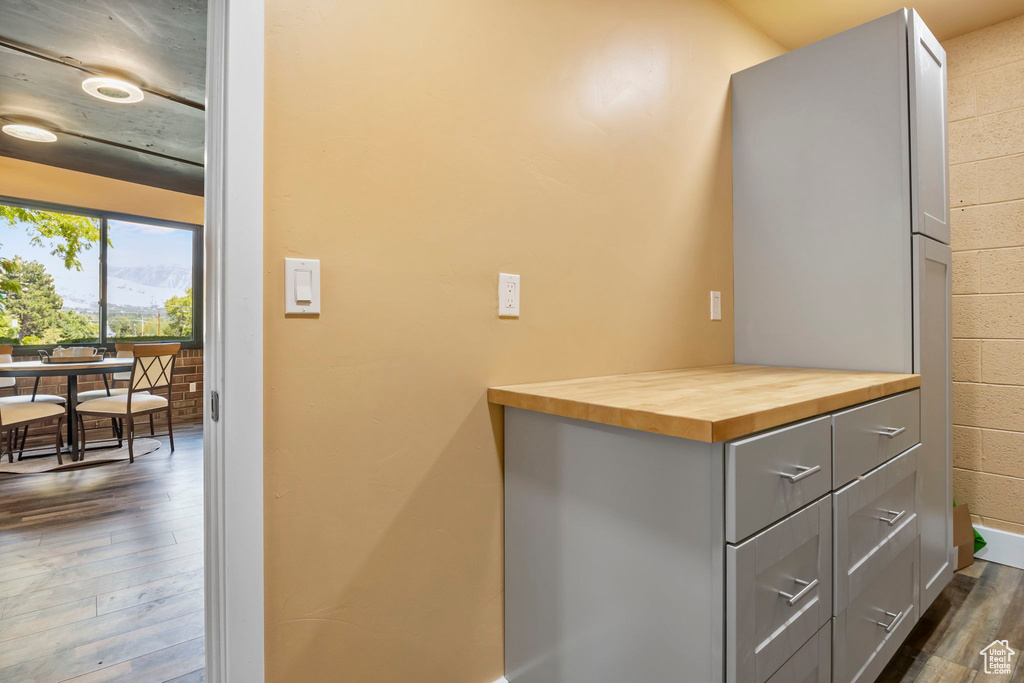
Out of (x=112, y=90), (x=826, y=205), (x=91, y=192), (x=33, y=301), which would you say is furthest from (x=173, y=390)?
(x=826, y=205)

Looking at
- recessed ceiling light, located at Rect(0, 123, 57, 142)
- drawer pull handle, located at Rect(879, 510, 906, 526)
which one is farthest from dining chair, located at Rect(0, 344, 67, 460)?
drawer pull handle, located at Rect(879, 510, 906, 526)

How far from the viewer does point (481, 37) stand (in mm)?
1342

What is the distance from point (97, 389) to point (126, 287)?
3.46 ft

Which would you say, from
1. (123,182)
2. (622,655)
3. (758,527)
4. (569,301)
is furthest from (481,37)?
(123,182)

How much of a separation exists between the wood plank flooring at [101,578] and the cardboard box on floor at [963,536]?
3026mm

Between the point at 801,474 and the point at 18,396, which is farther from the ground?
the point at 801,474

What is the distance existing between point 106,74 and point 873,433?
3831 mm

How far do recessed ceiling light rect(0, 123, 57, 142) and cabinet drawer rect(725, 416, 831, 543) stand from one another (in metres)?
4.86

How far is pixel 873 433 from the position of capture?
4.53ft

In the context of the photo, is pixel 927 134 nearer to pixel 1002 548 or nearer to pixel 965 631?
pixel 965 631

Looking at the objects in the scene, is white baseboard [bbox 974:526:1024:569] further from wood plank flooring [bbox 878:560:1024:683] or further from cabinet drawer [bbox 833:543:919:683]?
cabinet drawer [bbox 833:543:919:683]

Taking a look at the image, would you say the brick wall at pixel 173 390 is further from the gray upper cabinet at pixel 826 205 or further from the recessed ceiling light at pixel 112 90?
the gray upper cabinet at pixel 826 205

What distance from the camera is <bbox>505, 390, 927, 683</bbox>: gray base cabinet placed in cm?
92

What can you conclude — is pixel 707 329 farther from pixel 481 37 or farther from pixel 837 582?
pixel 481 37
